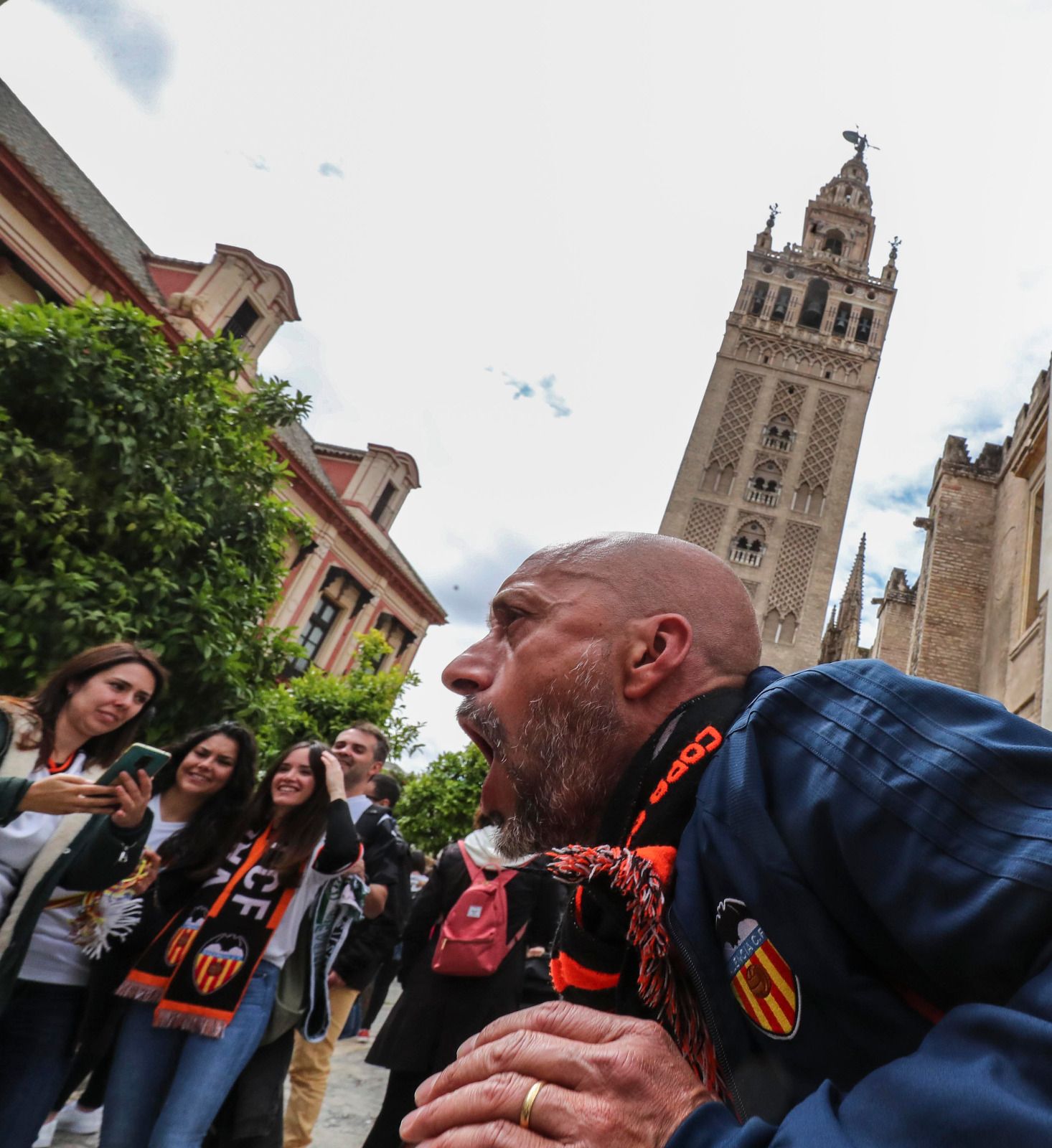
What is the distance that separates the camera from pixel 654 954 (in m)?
1.05

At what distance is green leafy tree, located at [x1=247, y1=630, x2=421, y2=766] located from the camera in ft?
42.8

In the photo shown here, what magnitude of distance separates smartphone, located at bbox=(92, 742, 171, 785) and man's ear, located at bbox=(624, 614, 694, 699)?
228 centimetres

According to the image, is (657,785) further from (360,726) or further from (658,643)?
(360,726)

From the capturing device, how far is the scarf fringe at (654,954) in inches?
41.0

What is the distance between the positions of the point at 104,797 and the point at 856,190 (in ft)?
190

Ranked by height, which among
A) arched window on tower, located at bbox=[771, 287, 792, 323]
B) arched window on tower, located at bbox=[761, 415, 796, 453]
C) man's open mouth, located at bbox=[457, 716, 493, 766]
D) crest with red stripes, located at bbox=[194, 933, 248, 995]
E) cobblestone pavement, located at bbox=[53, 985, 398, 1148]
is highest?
arched window on tower, located at bbox=[771, 287, 792, 323]

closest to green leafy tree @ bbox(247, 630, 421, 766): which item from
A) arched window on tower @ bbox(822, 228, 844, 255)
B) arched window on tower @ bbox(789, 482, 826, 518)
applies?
arched window on tower @ bbox(789, 482, 826, 518)

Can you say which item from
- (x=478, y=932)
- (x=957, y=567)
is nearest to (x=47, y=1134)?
(x=478, y=932)

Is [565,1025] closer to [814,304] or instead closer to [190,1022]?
[190,1022]

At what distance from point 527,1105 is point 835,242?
55453mm

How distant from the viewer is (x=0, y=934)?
295cm

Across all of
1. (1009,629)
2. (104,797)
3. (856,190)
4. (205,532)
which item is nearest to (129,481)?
(205,532)

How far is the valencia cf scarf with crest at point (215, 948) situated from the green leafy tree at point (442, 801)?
15063 millimetres

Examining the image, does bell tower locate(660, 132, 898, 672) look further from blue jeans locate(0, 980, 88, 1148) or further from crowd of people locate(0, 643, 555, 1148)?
blue jeans locate(0, 980, 88, 1148)
